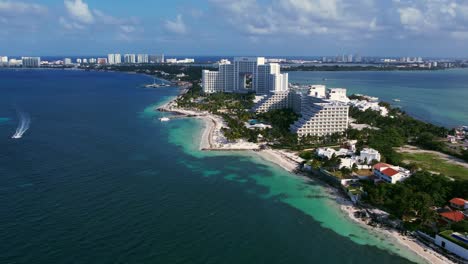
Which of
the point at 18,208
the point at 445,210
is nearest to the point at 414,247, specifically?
the point at 445,210

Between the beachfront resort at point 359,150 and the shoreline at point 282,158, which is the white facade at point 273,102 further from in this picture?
the shoreline at point 282,158

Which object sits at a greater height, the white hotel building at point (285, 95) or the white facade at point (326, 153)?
the white hotel building at point (285, 95)

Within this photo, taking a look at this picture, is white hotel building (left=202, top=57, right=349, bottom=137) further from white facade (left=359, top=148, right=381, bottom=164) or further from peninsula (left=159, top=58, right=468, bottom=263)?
white facade (left=359, top=148, right=381, bottom=164)

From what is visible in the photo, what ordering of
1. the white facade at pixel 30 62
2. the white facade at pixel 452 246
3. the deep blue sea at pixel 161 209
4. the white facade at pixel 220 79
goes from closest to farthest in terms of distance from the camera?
the white facade at pixel 452 246
the deep blue sea at pixel 161 209
the white facade at pixel 220 79
the white facade at pixel 30 62

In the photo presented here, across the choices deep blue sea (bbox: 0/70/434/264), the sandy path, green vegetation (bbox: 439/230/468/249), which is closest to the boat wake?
deep blue sea (bbox: 0/70/434/264)

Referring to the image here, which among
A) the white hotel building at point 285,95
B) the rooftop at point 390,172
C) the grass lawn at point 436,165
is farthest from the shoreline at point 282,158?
the grass lawn at point 436,165

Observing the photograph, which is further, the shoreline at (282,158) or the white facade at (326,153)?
the white facade at (326,153)

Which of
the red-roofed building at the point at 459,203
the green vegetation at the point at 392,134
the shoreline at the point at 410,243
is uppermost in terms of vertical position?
the green vegetation at the point at 392,134

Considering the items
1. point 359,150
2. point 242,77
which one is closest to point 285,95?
point 359,150
